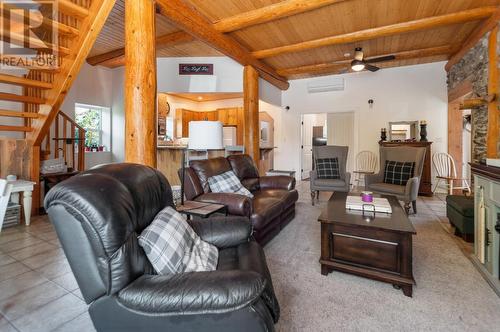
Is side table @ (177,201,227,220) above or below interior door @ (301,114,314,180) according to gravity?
below

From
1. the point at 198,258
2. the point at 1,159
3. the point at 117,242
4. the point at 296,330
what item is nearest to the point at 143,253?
the point at 117,242

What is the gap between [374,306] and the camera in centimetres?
168

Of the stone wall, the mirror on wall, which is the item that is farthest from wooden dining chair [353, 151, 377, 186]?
the stone wall

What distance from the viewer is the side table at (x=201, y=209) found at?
6.86ft

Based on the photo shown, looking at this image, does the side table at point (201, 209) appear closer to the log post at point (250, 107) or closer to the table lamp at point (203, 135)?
the table lamp at point (203, 135)

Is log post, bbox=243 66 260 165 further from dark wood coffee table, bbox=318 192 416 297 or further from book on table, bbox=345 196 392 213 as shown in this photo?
dark wood coffee table, bbox=318 192 416 297

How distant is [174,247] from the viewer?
50.1 inches

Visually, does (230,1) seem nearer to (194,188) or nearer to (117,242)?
(194,188)

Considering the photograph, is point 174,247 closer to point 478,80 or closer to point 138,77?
point 138,77

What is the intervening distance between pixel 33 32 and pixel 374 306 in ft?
13.7

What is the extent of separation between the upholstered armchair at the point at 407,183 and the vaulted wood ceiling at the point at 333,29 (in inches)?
71.9

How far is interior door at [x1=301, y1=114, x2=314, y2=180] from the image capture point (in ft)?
23.9

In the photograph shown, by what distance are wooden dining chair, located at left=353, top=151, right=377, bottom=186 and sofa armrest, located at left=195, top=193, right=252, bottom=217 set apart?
440 centimetres

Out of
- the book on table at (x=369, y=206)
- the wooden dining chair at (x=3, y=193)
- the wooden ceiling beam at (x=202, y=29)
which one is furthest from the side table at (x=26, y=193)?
the book on table at (x=369, y=206)
